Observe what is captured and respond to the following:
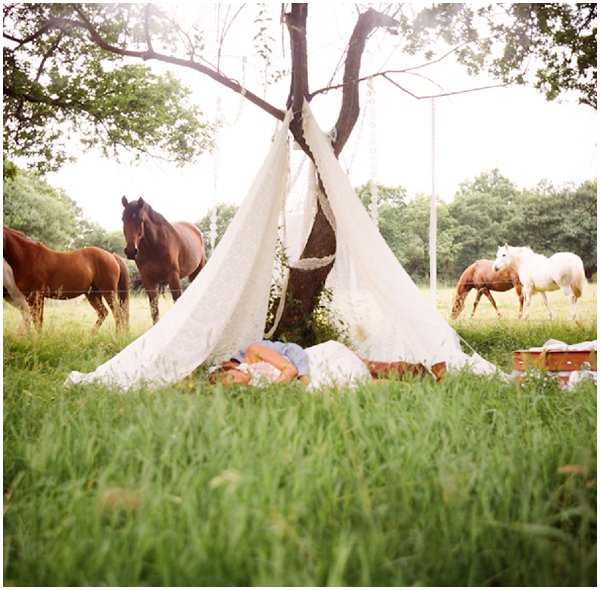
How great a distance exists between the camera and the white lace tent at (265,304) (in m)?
3.31

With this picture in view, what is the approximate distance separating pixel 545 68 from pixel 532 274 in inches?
113

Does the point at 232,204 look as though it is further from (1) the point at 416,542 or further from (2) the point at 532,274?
(1) the point at 416,542

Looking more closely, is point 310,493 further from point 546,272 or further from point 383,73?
point 546,272

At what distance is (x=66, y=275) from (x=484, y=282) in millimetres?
5456

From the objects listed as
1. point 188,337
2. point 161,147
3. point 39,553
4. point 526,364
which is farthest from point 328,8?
point 39,553

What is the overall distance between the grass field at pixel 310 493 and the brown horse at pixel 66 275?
3.68 metres

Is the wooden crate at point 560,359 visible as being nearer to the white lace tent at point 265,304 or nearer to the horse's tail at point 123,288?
the white lace tent at point 265,304

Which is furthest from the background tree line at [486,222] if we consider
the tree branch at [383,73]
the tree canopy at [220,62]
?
the tree branch at [383,73]

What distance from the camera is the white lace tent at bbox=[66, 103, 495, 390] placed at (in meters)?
3.31

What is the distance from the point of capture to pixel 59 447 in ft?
6.10

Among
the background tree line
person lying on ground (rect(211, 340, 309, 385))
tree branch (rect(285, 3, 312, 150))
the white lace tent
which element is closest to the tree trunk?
the white lace tent

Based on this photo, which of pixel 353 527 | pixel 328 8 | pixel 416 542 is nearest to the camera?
pixel 416 542

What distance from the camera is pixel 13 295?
18.2 ft

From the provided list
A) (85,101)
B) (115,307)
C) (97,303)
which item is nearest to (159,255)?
(115,307)
